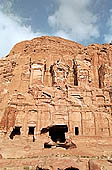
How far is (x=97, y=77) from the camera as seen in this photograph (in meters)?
30.4

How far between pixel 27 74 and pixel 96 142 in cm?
1481

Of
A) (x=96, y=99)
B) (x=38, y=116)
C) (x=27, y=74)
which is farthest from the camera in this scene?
(x=27, y=74)

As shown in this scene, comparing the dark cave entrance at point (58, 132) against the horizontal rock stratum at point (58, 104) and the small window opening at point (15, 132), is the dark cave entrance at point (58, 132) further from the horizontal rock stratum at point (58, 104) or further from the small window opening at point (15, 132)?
the small window opening at point (15, 132)

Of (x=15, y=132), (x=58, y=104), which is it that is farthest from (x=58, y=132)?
(x=15, y=132)

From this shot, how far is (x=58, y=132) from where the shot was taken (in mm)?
25688

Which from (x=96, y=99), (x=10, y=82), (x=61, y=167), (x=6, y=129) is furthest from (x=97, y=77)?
(x=61, y=167)

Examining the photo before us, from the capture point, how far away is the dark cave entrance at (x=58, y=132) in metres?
24.2

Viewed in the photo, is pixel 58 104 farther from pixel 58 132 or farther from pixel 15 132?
pixel 15 132

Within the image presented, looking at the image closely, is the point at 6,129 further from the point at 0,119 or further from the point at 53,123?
the point at 53,123

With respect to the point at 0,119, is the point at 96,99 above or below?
above

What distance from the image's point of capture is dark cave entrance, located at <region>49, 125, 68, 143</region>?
24156mm

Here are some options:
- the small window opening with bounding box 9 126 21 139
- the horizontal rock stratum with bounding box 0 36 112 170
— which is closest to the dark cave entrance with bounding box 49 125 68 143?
the horizontal rock stratum with bounding box 0 36 112 170

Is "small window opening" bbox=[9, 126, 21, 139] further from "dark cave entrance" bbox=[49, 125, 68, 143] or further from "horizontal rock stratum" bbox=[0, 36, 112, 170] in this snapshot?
"dark cave entrance" bbox=[49, 125, 68, 143]

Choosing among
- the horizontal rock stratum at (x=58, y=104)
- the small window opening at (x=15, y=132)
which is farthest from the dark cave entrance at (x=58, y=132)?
the small window opening at (x=15, y=132)
